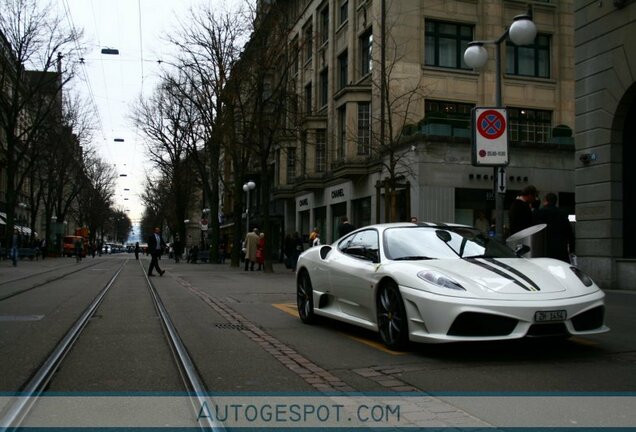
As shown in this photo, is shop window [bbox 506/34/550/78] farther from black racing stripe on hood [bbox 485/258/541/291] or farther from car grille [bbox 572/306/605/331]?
car grille [bbox 572/306/605/331]

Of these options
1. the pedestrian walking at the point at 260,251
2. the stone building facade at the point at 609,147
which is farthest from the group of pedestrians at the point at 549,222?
the pedestrian walking at the point at 260,251

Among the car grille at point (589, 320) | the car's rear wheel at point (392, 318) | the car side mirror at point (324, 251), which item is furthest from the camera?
the car side mirror at point (324, 251)

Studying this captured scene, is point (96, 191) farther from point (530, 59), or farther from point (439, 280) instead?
point (439, 280)

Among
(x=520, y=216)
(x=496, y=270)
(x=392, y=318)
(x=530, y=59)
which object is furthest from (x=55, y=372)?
(x=530, y=59)

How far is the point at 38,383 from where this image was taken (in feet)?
18.1

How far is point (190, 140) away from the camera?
41.7m

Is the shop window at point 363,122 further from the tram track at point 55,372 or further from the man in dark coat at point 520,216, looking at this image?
the tram track at point 55,372

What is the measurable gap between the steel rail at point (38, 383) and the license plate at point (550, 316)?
14.0 ft

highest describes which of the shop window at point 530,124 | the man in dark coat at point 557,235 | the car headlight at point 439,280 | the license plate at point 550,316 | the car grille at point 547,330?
the shop window at point 530,124

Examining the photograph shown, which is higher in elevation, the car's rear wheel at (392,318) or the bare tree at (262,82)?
the bare tree at (262,82)

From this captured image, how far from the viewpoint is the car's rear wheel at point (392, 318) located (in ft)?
21.7

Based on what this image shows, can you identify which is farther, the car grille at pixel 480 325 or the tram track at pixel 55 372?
the car grille at pixel 480 325

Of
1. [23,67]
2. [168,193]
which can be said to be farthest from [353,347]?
[168,193]

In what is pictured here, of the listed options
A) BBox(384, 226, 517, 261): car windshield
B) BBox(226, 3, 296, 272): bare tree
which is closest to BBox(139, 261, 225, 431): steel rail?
BBox(384, 226, 517, 261): car windshield
